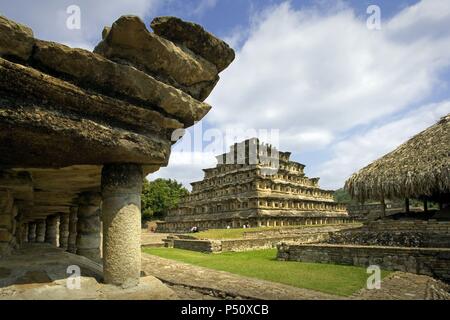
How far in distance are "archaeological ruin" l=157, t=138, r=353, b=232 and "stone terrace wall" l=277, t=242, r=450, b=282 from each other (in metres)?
Answer: 20.8

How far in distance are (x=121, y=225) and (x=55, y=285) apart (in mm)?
1028

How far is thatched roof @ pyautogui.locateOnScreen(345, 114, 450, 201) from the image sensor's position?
15977 millimetres

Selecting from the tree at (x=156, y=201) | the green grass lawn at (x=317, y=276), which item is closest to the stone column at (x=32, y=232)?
the green grass lawn at (x=317, y=276)

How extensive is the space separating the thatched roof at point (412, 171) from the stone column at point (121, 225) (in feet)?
52.4

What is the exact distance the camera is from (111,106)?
3.74 metres

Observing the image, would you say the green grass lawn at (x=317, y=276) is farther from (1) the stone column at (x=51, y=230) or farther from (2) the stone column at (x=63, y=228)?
(1) the stone column at (x=51, y=230)

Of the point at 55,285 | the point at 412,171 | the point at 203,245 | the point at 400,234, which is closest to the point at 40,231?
the point at 203,245

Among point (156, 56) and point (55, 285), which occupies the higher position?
point (156, 56)

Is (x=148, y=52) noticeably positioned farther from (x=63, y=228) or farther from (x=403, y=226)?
(x=403, y=226)

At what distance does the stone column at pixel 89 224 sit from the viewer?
7680 millimetres

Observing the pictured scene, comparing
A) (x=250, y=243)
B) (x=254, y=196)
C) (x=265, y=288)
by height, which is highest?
(x=254, y=196)
